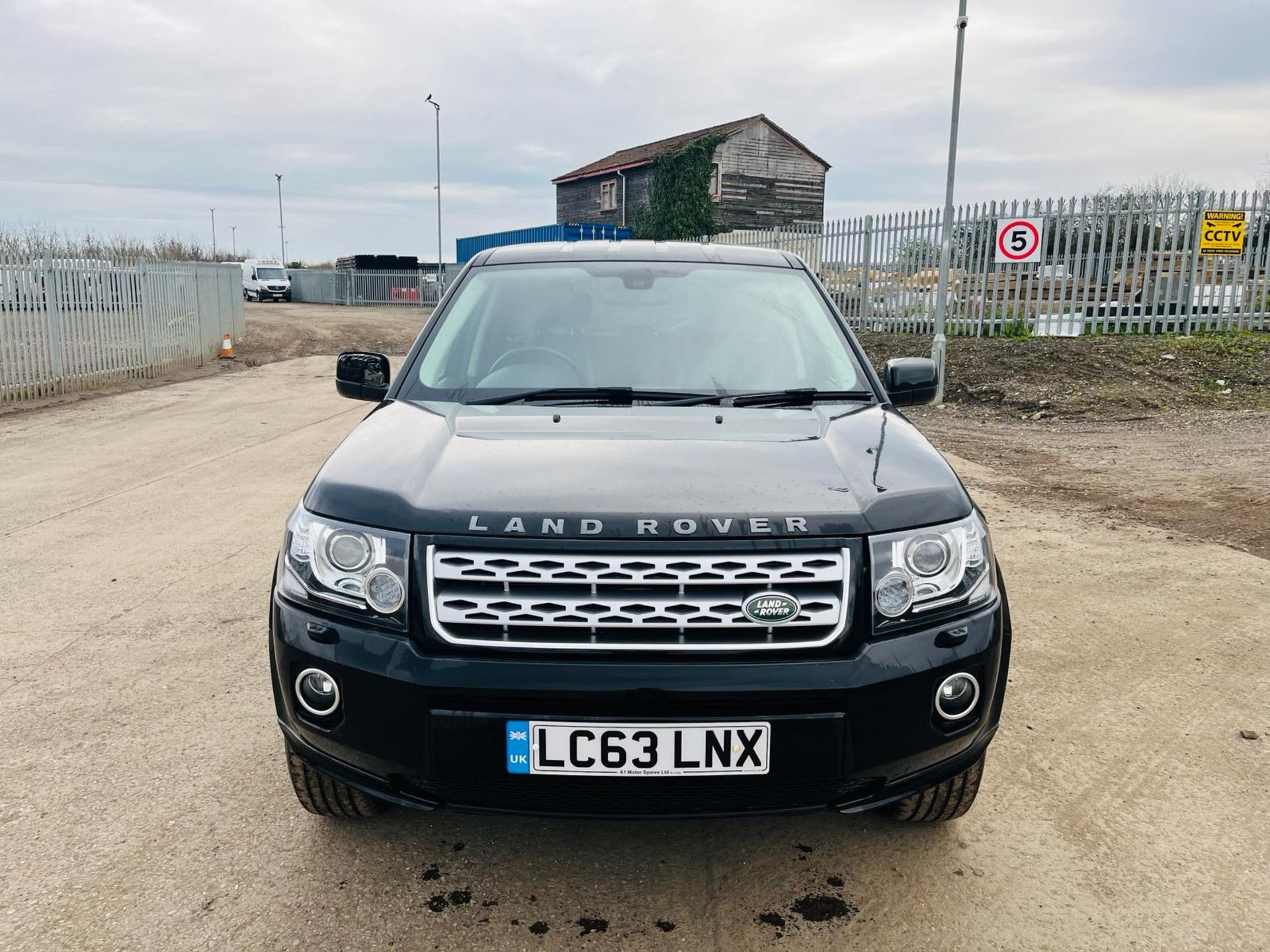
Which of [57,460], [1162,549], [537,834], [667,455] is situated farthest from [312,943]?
[57,460]

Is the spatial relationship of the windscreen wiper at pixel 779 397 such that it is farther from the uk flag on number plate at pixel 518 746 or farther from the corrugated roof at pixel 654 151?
the corrugated roof at pixel 654 151

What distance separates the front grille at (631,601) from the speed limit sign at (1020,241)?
54.5 feet

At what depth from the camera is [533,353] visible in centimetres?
352

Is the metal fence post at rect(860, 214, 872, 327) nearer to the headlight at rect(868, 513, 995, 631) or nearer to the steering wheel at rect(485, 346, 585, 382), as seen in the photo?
the steering wheel at rect(485, 346, 585, 382)

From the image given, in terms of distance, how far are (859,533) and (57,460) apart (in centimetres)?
894

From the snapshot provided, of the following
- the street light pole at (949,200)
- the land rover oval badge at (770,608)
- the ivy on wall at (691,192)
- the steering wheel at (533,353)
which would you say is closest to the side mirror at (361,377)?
the steering wheel at (533,353)

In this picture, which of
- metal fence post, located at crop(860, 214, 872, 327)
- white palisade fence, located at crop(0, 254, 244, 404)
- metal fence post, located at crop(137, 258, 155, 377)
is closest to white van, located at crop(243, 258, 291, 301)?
white palisade fence, located at crop(0, 254, 244, 404)

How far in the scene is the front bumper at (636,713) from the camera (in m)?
2.19

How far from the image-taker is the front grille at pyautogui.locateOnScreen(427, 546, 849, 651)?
2.20 metres

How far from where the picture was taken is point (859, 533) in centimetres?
229

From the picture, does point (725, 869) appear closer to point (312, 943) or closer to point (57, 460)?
point (312, 943)

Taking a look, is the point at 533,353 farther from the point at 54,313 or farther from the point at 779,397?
the point at 54,313

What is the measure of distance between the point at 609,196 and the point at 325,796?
152 feet

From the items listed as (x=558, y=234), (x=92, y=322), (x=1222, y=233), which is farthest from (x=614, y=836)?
(x=558, y=234)
